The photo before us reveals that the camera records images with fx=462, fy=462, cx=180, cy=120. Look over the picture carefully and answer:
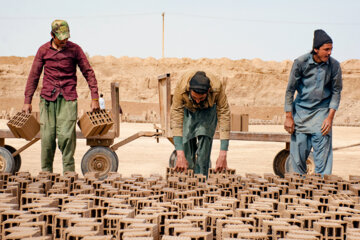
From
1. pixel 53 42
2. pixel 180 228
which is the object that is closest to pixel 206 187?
pixel 180 228

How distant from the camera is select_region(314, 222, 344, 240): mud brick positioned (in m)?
2.79

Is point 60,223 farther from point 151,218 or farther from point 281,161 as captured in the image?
point 281,161

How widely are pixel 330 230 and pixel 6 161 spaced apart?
5.11 metres

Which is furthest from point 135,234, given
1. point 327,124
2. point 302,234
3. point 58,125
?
point 327,124

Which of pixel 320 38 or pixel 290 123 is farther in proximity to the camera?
pixel 290 123

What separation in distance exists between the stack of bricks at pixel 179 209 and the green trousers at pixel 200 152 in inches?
18.1

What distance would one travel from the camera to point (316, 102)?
17.2 ft

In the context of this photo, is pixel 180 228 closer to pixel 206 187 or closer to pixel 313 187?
pixel 206 187

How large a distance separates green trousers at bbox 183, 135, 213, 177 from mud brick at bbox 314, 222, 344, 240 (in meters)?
2.47

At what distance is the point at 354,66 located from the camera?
60.1m

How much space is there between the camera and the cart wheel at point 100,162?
21.3 ft

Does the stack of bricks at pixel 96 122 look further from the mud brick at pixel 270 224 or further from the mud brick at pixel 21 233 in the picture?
the mud brick at pixel 270 224

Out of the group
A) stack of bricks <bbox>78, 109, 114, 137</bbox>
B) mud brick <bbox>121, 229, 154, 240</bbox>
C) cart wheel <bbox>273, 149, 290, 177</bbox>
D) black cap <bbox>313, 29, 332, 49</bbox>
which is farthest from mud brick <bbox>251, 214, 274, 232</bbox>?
cart wheel <bbox>273, 149, 290, 177</bbox>

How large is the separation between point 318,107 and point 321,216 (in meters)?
2.42
